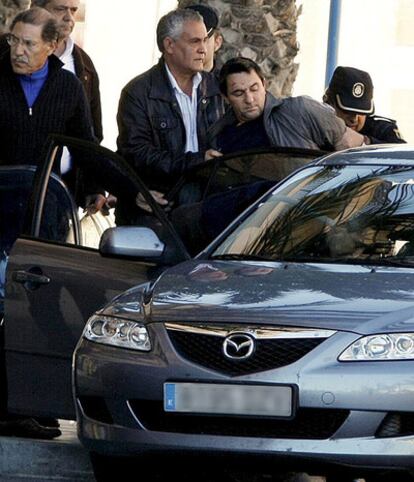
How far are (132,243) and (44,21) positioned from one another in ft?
9.52

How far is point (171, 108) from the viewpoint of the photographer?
1090 centimetres

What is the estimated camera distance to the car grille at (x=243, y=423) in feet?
21.1

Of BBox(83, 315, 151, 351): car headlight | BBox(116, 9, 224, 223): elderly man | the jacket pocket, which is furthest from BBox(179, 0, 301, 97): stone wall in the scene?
BBox(83, 315, 151, 351): car headlight

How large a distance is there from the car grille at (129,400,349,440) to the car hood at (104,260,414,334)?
12.4 inches

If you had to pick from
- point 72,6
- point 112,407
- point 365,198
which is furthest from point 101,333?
point 72,6

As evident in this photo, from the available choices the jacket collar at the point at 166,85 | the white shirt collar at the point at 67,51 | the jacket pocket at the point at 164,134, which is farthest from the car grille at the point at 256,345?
the white shirt collar at the point at 67,51

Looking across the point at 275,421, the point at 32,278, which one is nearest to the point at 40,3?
the point at 32,278

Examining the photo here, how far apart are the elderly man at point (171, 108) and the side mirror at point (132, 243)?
8.32ft

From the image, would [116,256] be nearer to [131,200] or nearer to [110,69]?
[131,200]

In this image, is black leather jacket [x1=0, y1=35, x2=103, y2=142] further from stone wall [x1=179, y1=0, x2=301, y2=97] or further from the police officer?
stone wall [x1=179, y1=0, x2=301, y2=97]

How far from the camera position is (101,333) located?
7.04 metres

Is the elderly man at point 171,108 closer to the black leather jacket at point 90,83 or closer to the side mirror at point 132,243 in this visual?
the black leather jacket at point 90,83

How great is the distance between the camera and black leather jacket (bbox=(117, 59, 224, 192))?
34.3 feet

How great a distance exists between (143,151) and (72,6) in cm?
146
